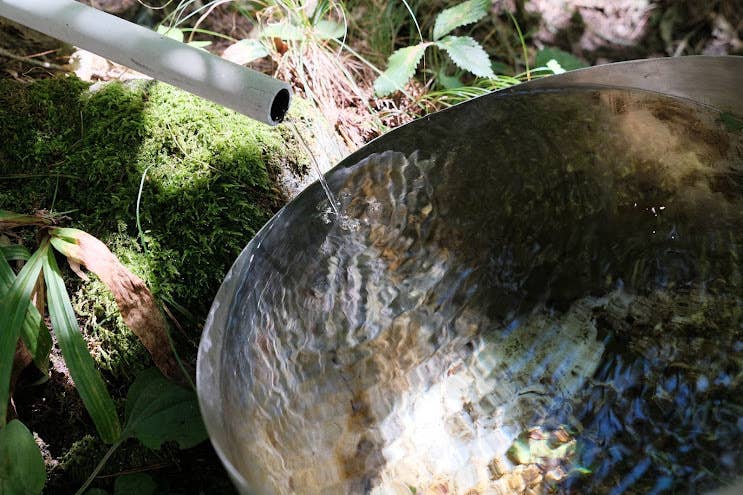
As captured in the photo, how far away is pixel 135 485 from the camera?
106 cm

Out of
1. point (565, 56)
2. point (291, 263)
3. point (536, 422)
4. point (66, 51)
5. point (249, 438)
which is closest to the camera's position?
point (249, 438)

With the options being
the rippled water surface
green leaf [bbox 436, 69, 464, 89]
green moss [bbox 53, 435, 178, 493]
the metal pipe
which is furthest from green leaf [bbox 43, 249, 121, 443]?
green leaf [bbox 436, 69, 464, 89]

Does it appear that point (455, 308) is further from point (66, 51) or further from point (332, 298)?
point (66, 51)

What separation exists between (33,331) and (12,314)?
0.05 meters

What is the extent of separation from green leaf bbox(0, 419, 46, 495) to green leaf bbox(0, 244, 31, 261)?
0.98 feet

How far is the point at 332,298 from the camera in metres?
1.03

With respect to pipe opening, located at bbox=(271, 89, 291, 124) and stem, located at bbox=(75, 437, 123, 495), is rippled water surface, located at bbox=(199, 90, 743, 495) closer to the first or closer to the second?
pipe opening, located at bbox=(271, 89, 291, 124)

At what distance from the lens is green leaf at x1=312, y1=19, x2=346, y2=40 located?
1.62 m

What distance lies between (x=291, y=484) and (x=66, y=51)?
117 centimetres

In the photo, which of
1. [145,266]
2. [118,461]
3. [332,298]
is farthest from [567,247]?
[118,461]

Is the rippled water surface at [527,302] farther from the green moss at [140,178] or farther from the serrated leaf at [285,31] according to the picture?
the serrated leaf at [285,31]

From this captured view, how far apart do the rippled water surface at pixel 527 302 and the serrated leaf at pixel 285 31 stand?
0.62 m

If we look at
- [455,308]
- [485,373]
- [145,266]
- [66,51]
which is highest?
[66,51]

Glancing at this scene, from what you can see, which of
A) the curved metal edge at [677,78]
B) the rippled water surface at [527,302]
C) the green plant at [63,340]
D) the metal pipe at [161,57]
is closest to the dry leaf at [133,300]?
the green plant at [63,340]
